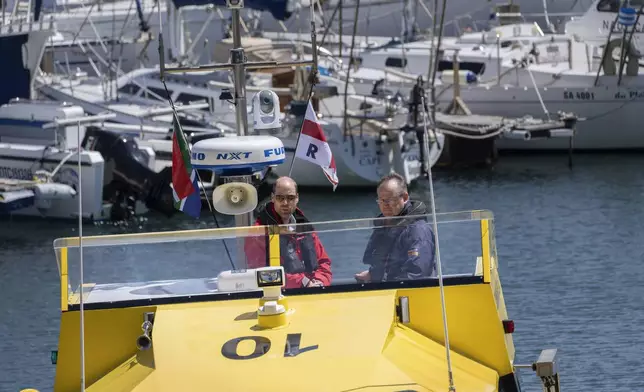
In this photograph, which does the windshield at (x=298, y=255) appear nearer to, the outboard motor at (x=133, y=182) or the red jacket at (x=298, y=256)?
the red jacket at (x=298, y=256)

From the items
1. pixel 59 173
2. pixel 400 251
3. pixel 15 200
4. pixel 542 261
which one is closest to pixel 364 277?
pixel 400 251

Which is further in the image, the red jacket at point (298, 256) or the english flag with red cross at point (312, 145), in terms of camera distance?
the english flag with red cross at point (312, 145)

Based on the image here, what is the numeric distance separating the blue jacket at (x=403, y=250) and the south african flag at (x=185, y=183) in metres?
1.95

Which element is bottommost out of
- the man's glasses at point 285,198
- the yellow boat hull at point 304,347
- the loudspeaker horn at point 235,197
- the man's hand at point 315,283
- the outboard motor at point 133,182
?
the outboard motor at point 133,182

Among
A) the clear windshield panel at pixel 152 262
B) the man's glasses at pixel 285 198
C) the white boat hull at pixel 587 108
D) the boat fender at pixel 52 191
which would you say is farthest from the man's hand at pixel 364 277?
the white boat hull at pixel 587 108

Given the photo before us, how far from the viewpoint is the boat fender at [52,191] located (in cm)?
2509

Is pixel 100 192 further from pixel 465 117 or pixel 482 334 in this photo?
pixel 482 334

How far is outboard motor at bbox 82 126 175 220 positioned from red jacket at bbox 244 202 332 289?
18.8 meters

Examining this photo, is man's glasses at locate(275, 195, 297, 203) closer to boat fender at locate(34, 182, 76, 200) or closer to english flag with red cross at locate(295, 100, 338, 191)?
english flag with red cross at locate(295, 100, 338, 191)

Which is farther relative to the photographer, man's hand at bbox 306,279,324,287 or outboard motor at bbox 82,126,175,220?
outboard motor at bbox 82,126,175,220

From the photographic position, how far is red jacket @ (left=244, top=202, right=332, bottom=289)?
7762 mm

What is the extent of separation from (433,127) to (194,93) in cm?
669

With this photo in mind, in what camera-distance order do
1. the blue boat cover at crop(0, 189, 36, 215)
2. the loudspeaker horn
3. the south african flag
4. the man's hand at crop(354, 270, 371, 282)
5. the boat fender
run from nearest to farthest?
the man's hand at crop(354, 270, 371, 282), the loudspeaker horn, the south african flag, the blue boat cover at crop(0, 189, 36, 215), the boat fender

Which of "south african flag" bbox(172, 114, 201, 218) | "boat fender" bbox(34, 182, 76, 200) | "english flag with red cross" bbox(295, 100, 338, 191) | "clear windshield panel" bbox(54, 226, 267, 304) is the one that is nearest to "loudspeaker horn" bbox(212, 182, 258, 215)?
"clear windshield panel" bbox(54, 226, 267, 304)
